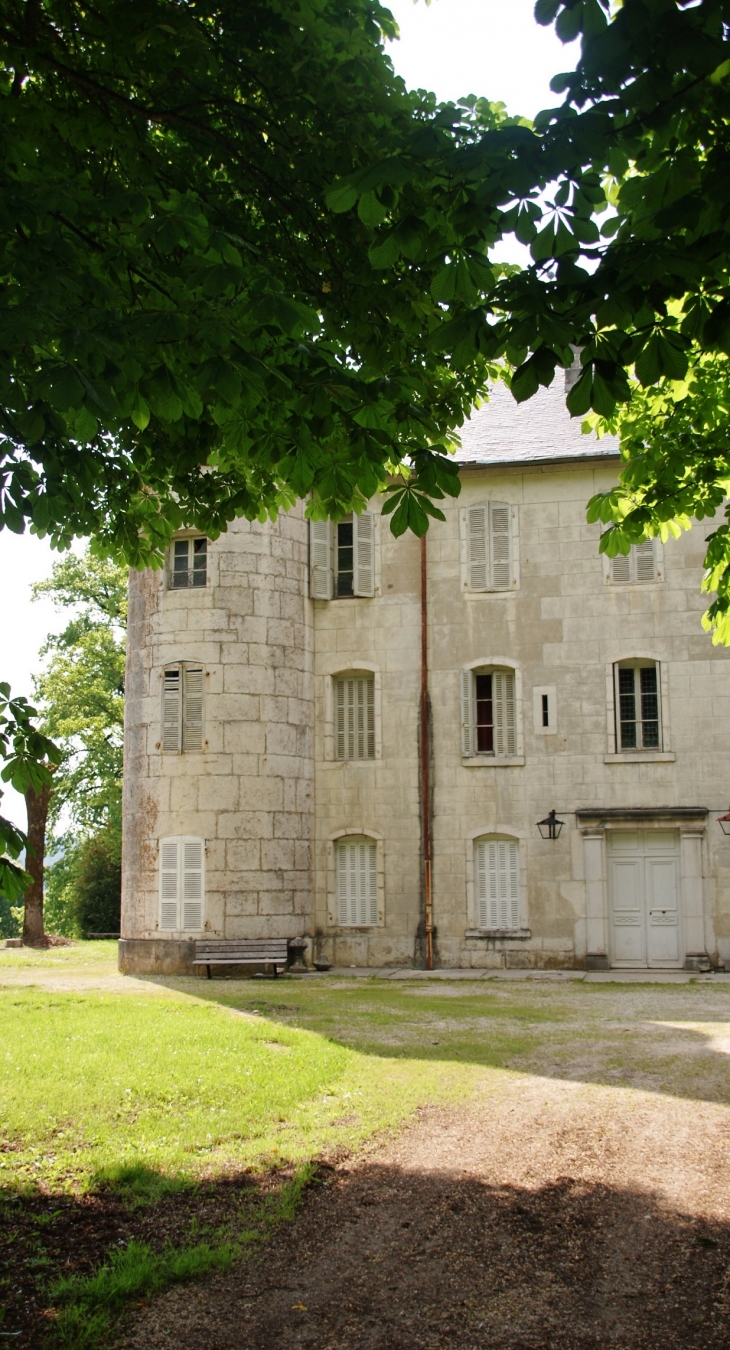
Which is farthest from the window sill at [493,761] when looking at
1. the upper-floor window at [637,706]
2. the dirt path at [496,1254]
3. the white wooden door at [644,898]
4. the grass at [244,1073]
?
the dirt path at [496,1254]

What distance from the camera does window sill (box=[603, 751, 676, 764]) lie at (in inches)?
723

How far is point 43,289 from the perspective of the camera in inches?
179

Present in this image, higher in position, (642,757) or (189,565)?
(189,565)

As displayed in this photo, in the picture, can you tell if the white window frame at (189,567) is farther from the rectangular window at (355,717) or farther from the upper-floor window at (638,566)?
the upper-floor window at (638,566)

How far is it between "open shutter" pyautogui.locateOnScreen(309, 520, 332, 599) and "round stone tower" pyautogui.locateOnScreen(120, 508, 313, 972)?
36 cm

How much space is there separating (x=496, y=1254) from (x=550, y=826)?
552 inches

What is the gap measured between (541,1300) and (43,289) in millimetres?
4703

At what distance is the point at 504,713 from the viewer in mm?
19344

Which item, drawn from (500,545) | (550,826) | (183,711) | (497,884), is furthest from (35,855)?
(500,545)

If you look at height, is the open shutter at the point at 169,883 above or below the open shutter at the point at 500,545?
below

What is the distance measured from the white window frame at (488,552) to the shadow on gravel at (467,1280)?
47.3ft

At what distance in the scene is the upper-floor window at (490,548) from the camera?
19.6m

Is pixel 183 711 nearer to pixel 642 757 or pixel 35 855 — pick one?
pixel 642 757

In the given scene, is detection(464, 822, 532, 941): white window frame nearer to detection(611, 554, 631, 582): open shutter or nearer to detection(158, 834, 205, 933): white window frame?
detection(158, 834, 205, 933): white window frame
